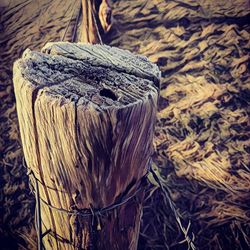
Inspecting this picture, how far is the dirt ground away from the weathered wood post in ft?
4.01

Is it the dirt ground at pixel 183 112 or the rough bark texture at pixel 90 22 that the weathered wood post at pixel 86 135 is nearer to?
the dirt ground at pixel 183 112

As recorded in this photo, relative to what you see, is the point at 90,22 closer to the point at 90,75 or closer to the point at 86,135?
the point at 90,75

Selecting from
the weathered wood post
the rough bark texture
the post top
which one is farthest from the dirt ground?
the post top

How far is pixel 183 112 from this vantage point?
10.2 ft

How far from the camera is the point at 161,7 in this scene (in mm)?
3895

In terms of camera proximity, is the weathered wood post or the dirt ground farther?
the dirt ground

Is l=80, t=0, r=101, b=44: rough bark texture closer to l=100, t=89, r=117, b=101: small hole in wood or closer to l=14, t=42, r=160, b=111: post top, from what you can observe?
l=14, t=42, r=160, b=111: post top

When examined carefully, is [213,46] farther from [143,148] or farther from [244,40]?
[143,148]

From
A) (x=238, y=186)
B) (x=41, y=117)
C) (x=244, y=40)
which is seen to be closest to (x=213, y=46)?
(x=244, y=40)

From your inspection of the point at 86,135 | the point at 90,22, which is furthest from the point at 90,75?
the point at 90,22

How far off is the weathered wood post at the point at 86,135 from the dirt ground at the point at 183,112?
122 centimetres

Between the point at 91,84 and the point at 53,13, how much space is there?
11.3ft

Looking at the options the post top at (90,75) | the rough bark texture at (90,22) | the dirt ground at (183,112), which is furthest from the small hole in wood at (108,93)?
the rough bark texture at (90,22)

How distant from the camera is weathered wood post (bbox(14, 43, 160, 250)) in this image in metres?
1.03
